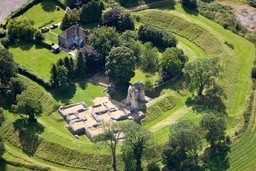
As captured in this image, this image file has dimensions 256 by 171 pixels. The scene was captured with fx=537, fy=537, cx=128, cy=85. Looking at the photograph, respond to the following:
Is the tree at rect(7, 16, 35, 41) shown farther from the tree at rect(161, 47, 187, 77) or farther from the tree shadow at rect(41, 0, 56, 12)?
the tree at rect(161, 47, 187, 77)

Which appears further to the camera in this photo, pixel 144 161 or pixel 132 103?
pixel 132 103

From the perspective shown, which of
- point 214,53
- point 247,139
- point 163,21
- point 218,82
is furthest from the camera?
point 163,21

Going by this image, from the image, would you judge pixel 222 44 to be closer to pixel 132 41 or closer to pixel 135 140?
pixel 132 41

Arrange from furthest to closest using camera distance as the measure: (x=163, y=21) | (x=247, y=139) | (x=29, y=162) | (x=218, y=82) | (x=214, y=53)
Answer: (x=163, y=21), (x=214, y=53), (x=218, y=82), (x=247, y=139), (x=29, y=162)

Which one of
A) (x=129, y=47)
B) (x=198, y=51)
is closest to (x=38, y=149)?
(x=129, y=47)

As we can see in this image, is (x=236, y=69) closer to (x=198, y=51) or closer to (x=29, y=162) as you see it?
(x=198, y=51)

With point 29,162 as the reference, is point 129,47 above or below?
above

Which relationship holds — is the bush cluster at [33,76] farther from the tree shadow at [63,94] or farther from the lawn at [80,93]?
the lawn at [80,93]

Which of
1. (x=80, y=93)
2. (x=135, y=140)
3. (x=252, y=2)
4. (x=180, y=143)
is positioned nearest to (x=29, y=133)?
(x=80, y=93)

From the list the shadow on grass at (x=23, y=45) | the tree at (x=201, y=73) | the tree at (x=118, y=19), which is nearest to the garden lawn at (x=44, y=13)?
the shadow on grass at (x=23, y=45)
